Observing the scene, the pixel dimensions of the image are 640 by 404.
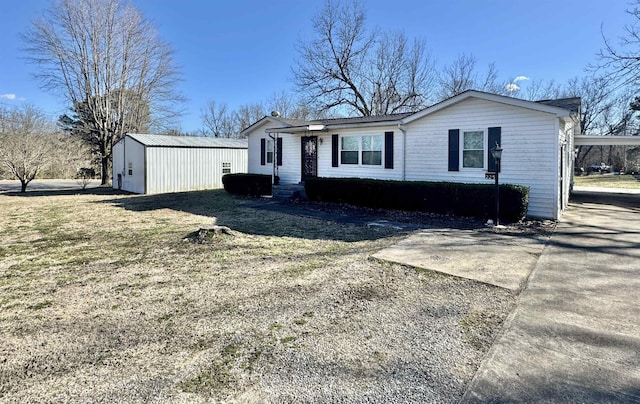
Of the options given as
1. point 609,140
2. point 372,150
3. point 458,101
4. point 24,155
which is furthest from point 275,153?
point 609,140

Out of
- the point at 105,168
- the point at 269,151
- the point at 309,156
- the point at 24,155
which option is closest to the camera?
the point at 309,156

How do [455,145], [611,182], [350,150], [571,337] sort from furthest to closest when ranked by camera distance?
[611,182] < [350,150] < [455,145] < [571,337]

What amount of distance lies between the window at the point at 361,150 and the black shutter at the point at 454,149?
260cm

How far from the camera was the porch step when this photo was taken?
14.4 metres

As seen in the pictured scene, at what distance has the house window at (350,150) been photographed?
13.8 metres

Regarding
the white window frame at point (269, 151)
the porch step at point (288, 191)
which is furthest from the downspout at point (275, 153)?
the porch step at point (288, 191)

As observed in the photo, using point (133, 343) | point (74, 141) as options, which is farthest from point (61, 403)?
point (74, 141)

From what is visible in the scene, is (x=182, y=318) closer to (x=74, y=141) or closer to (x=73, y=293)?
(x=73, y=293)

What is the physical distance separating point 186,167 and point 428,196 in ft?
46.2

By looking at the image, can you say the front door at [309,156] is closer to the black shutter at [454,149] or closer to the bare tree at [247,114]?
the black shutter at [454,149]

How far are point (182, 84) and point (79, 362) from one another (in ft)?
87.6

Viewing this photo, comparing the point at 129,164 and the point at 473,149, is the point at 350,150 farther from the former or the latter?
the point at 129,164

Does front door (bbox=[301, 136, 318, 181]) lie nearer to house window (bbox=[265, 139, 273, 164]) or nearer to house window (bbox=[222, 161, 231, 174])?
house window (bbox=[265, 139, 273, 164])

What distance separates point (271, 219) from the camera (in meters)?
10.0
